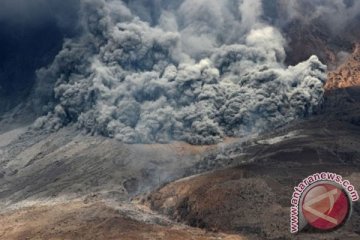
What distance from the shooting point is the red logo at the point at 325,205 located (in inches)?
1896

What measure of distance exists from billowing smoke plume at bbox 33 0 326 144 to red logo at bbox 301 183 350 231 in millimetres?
77580

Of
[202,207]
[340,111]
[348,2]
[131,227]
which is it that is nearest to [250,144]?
[340,111]

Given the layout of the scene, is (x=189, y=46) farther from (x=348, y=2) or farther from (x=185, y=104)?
(x=348, y=2)

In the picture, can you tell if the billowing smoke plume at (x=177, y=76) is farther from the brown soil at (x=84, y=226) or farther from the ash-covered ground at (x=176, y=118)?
the brown soil at (x=84, y=226)

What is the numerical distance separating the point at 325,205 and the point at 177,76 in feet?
311

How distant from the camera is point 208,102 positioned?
450 ft

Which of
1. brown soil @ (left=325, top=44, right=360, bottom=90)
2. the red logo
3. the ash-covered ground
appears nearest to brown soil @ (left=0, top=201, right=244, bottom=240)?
the ash-covered ground

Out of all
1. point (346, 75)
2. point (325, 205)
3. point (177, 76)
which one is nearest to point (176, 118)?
point (177, 76)

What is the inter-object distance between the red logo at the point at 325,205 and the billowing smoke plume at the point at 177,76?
77.6 metres

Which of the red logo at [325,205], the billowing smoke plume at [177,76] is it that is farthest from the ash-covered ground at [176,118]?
the red logo at [325,205]

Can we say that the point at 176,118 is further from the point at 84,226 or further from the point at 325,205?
the point at 325,205

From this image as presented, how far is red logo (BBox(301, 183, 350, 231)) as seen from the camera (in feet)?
158

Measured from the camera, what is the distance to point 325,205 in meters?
48.9

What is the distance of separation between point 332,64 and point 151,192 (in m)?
72.5
